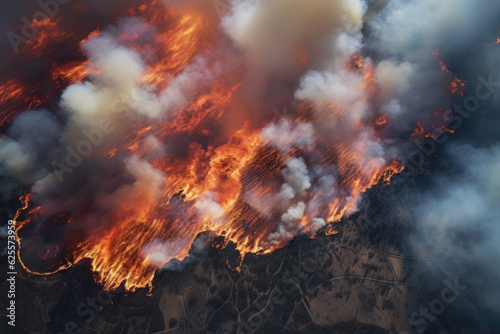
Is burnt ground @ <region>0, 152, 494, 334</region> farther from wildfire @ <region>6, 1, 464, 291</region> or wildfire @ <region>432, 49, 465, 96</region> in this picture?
wildfire @ <region>432, 49, 465, 96</region>

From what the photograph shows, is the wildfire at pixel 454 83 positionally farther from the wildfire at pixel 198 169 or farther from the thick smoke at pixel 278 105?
the thick smoke at pixel 278 105

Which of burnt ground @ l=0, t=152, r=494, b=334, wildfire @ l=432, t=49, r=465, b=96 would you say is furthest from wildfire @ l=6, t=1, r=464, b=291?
burnt ground @ l=0, t=152, r=494, b=334

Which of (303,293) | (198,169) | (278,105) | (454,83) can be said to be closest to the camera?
(303,293)

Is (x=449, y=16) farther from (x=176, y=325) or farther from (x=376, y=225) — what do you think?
(x=176, y=325)

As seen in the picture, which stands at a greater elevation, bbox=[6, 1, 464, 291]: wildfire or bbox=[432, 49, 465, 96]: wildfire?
bbox=[6, 1, 464, 291]: wildfire

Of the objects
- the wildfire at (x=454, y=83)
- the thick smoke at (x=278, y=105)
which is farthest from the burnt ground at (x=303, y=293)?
the wildfire at (x=454, y=83)

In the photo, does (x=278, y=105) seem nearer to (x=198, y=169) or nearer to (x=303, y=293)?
(x=198, y=169)

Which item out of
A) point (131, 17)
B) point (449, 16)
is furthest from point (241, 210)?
point (449, 16)

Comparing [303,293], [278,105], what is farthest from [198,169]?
[303,293]

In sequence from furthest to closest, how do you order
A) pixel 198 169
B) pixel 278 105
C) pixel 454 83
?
pixel 454 83, pixel 278 105, pixel 198 169

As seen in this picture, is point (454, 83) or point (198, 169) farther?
point (454, 83)

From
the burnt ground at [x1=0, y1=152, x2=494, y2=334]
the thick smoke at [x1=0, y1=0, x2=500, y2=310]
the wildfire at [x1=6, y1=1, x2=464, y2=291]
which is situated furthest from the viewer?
the thick smoke at [x1=0, y1=0, x2=500, y2=310]

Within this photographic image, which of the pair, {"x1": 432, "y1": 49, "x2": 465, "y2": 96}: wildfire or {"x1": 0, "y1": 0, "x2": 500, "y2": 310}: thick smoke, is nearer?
{"x1": 0, "y1": 0, "x2": 500, "y2": 310}: thick smoke
